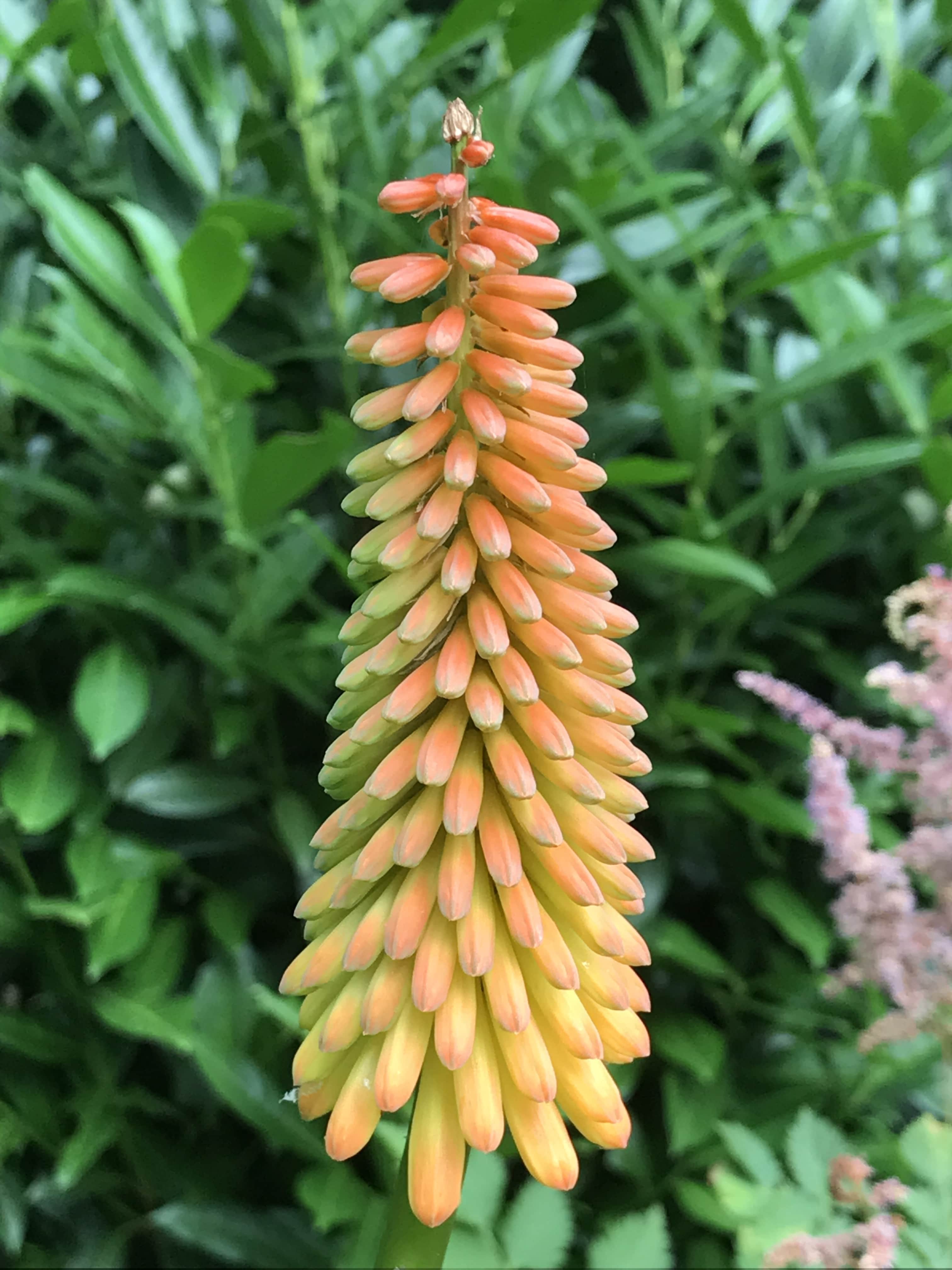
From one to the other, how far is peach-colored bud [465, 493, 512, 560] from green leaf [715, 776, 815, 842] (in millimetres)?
714

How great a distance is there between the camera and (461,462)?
48 centimetres

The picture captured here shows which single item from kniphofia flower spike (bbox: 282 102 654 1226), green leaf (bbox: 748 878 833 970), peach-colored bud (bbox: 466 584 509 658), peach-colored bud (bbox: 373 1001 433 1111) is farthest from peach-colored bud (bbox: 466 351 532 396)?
green leaf (bbox: 748 878 833 970)

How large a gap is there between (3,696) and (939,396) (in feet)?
3.82

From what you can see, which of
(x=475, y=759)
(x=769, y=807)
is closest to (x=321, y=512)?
(x=769, y=807)

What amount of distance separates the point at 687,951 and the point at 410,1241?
2.22 ft

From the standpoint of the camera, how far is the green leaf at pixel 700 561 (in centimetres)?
94

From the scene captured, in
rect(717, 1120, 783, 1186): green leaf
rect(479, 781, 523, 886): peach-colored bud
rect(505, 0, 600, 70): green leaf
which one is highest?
rect(505, 0, 600, 70): green leaf

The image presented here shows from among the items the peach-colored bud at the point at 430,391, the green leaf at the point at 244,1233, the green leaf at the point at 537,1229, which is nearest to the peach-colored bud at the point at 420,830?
the peach-colored bud at the point at 430,391

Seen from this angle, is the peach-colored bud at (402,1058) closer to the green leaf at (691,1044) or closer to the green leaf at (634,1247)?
the green leaf at (634,1247)

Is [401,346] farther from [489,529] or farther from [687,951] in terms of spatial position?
[687,951]

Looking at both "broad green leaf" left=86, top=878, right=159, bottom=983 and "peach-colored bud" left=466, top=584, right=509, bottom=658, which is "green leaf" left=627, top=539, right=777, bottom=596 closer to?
"peach-colored bud" left=466, top=584, right=509, bottom=658

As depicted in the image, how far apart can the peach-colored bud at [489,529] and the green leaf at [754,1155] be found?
2.26ft

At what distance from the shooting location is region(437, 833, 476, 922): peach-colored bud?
505 millimetres

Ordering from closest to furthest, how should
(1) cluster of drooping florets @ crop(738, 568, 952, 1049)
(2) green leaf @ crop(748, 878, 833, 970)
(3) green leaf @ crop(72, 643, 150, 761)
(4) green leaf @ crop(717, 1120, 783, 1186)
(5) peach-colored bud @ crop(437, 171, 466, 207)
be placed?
(5) peach-colored bud @ crop(437, 171, 466, 207) → (1) cluster of drooping florets @ crop(738, 568, 952, 1049) → (4) green leaf @ crop(717, 1120, 783, 1186) → (3) green leaf @ crop(72, 643, 150, 761) → (2) green leaf @ crop(748, 878, 833, 970)
